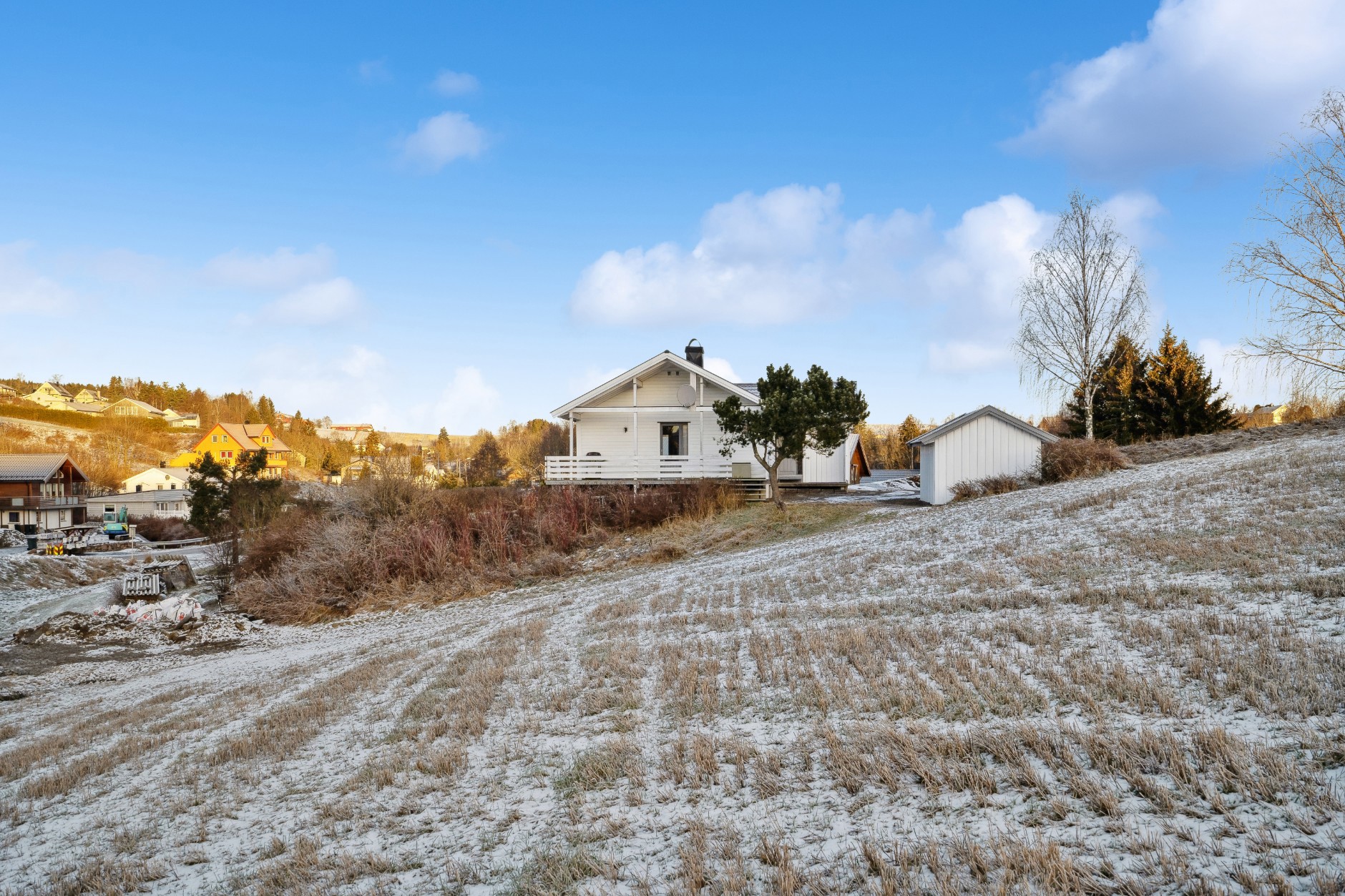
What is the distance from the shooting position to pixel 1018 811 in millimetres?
3822

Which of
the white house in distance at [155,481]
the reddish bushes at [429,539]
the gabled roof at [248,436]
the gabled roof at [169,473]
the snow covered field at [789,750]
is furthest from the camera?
the gabled roof at [248,436]

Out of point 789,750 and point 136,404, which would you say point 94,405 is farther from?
point 789,750

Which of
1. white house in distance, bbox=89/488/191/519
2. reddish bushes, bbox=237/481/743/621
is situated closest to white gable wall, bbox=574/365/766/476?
reddish bushes, bbox=237/481/743/621

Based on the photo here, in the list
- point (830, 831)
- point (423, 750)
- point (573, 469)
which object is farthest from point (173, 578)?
point (830, 831)

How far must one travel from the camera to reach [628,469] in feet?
90.5

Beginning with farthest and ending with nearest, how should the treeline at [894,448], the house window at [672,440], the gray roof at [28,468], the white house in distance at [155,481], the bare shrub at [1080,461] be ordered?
the white house in distance at [155,481] < the treeline at [894,448] < the gray roof at [28,468] < the house window at [672,440] < the bare shrub at [1080,461]

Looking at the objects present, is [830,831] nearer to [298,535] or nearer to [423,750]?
[423,750]

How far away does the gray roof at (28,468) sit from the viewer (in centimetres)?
5975

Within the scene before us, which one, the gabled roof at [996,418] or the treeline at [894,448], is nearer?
the gabled roof at [996,418]

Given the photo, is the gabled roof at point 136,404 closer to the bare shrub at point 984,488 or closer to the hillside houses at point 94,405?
the hillside houses at point 94,405

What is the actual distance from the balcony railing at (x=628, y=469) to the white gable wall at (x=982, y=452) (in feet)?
25.3

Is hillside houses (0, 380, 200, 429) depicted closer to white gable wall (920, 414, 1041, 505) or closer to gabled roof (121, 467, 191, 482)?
gabled roof (121, 467, 191, 482)

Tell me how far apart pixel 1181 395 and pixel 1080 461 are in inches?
599

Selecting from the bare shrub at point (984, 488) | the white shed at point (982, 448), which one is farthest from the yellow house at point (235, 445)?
the bare shrub at point (984, 488)
